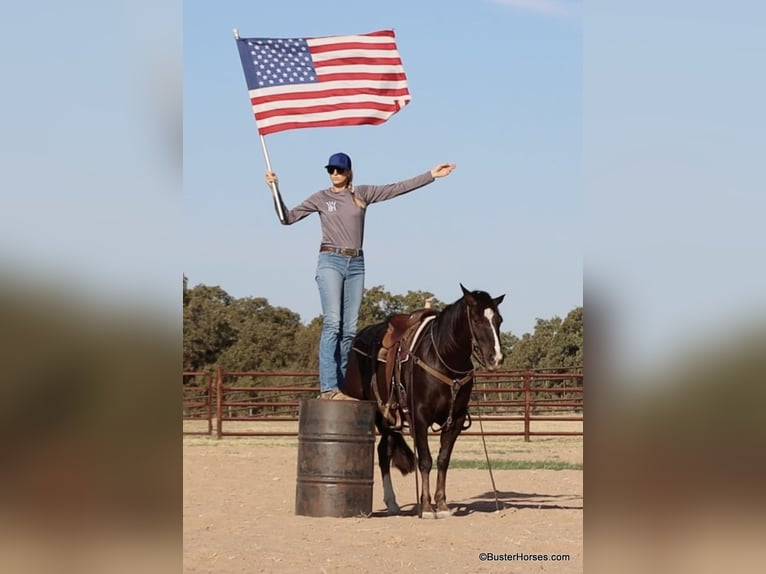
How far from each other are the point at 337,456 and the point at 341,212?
1986mm

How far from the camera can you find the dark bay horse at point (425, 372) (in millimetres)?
8359

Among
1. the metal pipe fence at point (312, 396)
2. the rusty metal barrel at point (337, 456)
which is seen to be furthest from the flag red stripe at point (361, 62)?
the metal pipe fence at point (312, 396)

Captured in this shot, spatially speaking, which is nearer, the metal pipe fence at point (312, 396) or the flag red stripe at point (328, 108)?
the flag red stripe at point (328, 108)

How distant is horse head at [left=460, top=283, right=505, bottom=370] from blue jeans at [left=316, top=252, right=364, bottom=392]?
912 millimetres

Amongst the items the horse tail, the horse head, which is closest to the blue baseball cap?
the horse head

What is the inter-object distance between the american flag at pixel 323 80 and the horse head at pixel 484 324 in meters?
1.65

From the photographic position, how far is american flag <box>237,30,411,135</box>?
8195 mm

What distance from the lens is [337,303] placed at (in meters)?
8.63

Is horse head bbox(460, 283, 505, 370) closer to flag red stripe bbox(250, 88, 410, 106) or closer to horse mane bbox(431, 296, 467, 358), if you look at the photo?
horse mane bbox(431, 296, 467, 358)

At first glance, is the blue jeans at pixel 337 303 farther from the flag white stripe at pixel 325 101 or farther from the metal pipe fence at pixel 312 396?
the metal pipe fence at pixel 312 396
